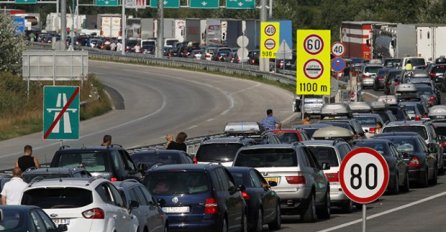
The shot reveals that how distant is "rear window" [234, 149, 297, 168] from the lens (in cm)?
2816

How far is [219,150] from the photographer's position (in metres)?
32.6

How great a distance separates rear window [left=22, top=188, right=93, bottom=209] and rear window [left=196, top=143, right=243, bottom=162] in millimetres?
12900

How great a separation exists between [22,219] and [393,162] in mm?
20860

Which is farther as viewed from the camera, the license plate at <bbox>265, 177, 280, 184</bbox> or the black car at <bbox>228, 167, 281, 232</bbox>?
the license plate at <bbox>265, 177, 280, 184</bbox>

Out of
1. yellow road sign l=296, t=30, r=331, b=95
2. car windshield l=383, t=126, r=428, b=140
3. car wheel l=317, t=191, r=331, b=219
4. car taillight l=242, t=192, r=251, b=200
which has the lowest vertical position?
car wheel l=317, t=191, r=331, b=219

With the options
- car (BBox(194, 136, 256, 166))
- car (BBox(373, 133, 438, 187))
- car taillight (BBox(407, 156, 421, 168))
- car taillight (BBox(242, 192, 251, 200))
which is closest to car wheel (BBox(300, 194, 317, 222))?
car taillight (BBox(242, 192, 251, 200))

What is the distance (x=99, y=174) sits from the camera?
2788cm

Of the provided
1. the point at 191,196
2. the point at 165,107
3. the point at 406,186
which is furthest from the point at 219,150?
the point at 165,107

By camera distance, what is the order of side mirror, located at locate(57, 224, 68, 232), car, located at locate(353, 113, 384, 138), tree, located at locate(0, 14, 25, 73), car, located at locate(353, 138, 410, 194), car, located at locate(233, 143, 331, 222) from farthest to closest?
tree, located at locate(0, 14, 25, 73) → car, located at locate(353, 113, 384, 138) → car, located at locate(353, 138, 410, 194) → car, located at locate(233, 143, 331, 222) → side mirror, located at locate(57, 224, 68, 232)

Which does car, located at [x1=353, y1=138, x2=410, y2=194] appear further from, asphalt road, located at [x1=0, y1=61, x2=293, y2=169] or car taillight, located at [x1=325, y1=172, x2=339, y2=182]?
asphalt road, located at [x1=0, y1=61, x2=293, y2=169]

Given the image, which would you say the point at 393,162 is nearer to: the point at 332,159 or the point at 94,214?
the point at 332,159

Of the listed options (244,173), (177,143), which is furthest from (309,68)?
(244,173)

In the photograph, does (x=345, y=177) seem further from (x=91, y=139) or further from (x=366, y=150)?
(x=91, y=139)

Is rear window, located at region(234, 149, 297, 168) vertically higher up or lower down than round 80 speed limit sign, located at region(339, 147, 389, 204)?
lower down
